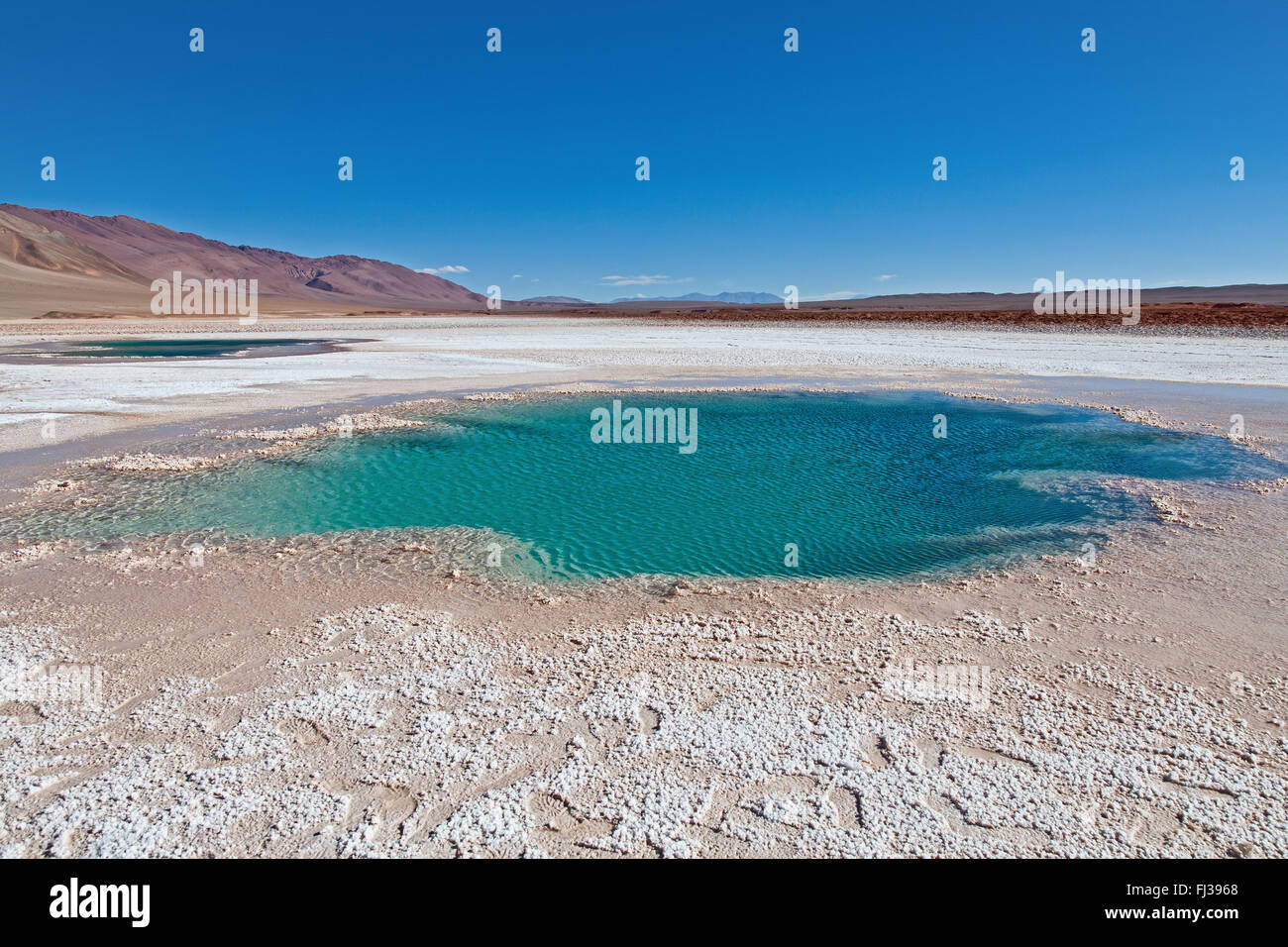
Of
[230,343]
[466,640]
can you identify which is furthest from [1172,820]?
[230,343]

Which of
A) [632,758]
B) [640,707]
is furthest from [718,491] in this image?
[632,758]

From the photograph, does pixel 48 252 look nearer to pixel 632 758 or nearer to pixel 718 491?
pixel 718 491

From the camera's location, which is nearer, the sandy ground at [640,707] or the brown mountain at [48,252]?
the sandy ground at [640,707]

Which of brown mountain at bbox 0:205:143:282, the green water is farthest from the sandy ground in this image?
brown mountain at bbox 0:205:143:282

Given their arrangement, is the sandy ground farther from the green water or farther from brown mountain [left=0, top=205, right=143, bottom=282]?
brown mountain [left=0, top=205, right=143, bottom=282]

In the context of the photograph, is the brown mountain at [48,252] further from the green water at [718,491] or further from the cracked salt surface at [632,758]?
the cracked salt surface at [632,758]

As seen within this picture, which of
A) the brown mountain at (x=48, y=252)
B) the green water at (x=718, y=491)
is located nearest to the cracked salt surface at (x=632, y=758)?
the green water at (x=718, y=491)
